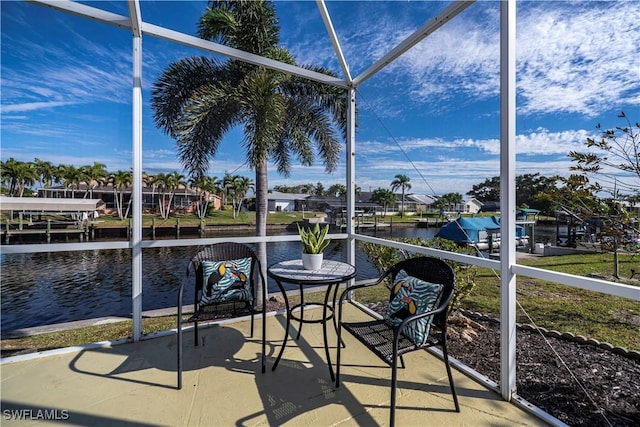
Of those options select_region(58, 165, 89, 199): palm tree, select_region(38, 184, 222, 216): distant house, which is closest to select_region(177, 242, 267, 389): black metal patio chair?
Result: select_region(38, 184, 222, 216): distant house

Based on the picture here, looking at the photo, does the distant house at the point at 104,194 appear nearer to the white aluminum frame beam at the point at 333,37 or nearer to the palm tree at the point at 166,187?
the palm tree at the point at 166,187

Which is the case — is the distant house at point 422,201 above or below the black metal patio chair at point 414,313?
above

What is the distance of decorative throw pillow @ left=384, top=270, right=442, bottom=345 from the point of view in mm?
1768

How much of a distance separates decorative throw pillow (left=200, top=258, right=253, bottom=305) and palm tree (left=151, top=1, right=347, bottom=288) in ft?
8.14

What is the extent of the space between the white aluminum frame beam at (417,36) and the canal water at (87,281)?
184 cm

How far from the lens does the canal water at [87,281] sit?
10.4 ft

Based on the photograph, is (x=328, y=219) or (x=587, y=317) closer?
(x=587, y=317)

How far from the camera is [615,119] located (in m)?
1.80

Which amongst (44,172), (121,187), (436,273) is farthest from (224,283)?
(44,172)

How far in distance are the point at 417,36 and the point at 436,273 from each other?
6.95 ft

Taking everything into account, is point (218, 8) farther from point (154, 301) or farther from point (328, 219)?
point (154, 301)

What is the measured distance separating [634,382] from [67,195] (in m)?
4.83

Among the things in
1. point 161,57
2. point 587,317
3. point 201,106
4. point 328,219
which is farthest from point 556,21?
point 161,57

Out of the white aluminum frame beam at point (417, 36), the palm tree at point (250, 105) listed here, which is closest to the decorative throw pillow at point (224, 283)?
the palm tree at point (250, 105)
